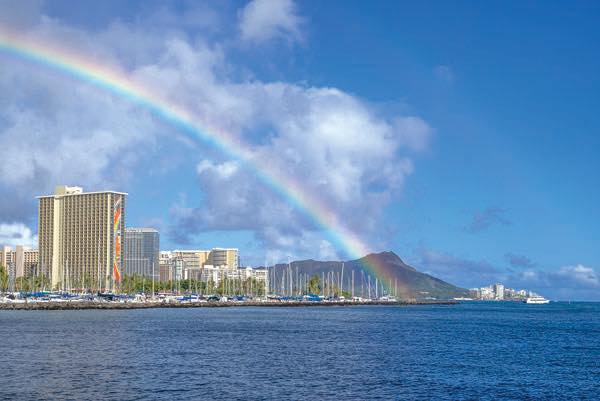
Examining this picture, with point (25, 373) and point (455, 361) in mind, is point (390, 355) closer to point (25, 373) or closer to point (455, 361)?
point (455, 361)

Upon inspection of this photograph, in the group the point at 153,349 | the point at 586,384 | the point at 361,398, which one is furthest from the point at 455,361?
the point at 153,349

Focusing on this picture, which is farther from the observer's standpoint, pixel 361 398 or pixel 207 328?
pixel 207 328

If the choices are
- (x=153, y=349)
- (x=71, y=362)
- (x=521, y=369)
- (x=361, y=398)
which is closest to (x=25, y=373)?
(x=71, y=362)

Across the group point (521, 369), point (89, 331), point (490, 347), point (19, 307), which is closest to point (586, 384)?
point (521, 369)

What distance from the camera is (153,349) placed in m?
72.8

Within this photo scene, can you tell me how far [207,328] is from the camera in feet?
357

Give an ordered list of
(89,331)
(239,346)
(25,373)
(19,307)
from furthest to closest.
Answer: (19,307)
(89,331)
(239,346)
(25,373)

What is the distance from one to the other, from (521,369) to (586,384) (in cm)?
827

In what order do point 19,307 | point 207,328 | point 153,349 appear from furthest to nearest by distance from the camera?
point 19,307
point 207,328
point 153,349

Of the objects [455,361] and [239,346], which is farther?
[239,346]

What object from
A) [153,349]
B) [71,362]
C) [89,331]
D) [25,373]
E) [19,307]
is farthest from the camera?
[19,307]

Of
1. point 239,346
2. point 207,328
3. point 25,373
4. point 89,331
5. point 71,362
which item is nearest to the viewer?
point 25,373

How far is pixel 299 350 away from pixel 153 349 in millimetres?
13885

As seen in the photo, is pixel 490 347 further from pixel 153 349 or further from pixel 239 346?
pixel 153 349
